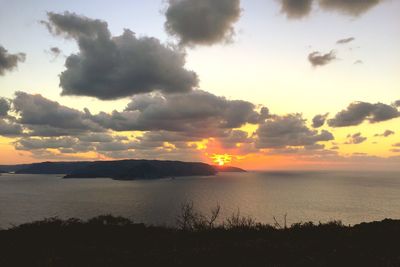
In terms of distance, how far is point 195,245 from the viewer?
71.3 feet

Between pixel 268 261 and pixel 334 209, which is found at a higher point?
pixel 268 261

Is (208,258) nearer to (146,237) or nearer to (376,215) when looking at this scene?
(146,237)

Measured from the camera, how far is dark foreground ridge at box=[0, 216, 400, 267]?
17109 millimetres

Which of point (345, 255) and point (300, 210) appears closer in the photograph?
point (345, 255)

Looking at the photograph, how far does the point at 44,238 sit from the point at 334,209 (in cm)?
14482

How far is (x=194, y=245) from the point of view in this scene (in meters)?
21.8

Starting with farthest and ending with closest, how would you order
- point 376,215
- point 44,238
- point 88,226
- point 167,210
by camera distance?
point 167,210, point 376,215, point 88,226, point 44,238

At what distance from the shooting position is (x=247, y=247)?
19.4 m

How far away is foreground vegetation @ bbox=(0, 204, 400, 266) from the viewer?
→ 17.1 meters

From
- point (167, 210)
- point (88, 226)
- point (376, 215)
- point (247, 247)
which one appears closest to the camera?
point (247, 247)

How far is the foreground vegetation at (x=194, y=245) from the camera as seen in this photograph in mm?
17109

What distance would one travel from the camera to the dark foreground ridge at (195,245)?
56.1 feet

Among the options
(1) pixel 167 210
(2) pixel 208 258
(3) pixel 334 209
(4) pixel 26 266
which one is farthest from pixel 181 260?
(3) pixel 334 209

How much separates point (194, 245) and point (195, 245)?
80 mm
